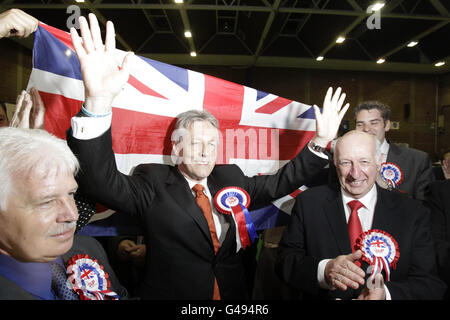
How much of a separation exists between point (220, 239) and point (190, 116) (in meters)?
0.65

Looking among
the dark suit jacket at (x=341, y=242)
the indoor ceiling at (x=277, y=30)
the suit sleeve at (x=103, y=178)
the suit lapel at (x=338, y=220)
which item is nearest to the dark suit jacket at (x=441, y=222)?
the dark suit jacket at (x=341, y=242)

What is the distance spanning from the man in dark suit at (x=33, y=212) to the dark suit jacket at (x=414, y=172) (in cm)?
230

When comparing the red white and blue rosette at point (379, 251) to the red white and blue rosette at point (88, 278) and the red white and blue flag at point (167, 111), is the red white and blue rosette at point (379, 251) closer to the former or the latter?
the red white and blue flag at point (167, 111)

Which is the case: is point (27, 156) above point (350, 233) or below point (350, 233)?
above

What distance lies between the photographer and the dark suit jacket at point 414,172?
2180 mm

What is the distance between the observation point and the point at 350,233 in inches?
54.2

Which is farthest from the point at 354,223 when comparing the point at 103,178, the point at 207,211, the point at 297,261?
the point at 103,178

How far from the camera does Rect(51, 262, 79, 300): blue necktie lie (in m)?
0.85

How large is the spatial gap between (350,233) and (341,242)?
0.22 feet

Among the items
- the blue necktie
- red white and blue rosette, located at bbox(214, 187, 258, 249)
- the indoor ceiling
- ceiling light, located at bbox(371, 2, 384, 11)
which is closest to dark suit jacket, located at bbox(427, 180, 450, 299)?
red white and blue rosette, located at bbox(214, 187, 258, 249)

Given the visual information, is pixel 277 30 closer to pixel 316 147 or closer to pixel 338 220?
pixel 316 147

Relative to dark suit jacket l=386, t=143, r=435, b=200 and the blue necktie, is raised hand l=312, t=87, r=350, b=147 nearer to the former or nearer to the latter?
dark suit jacket l=386, t=143, r=435, b=200
